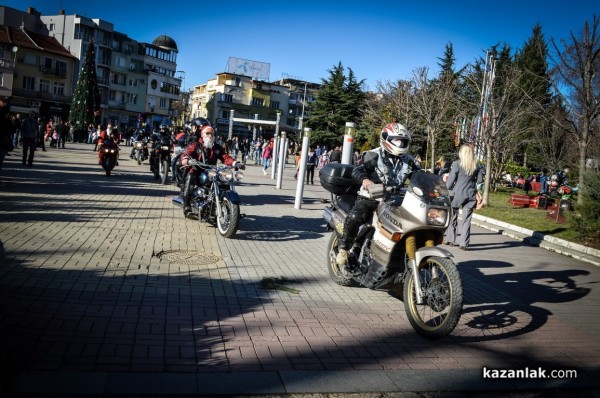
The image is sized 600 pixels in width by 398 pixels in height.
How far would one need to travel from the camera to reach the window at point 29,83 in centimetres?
6244

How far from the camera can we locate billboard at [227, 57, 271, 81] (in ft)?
325

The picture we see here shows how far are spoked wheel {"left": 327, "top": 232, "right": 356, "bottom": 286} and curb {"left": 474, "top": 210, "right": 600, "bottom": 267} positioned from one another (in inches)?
230

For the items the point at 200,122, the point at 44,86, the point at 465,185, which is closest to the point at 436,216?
the point at 465,185

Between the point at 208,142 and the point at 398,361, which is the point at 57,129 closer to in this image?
the point at 208,142

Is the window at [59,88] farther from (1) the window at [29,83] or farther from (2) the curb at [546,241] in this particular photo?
(2) the curb at [546,241]

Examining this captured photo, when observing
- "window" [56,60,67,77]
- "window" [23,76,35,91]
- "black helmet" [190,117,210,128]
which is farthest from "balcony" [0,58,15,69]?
"black helmet" [190,117,210,128]

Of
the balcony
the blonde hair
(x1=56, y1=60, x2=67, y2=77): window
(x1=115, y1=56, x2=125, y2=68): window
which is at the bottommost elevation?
the blonde hair

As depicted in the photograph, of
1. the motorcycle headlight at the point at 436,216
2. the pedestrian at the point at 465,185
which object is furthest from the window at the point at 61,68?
the motorcycle headlight at the point at 436,216

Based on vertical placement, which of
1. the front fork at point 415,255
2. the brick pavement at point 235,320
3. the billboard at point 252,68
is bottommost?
the brick pavement at point 235,320

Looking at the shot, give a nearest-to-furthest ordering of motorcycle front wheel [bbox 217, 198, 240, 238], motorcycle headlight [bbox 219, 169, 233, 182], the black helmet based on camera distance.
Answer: motorcycle front wheel [bbox 217, 198, 240, 238] → motorcycle headlight [bbox 219, 169, 233, 182] → the black helmet

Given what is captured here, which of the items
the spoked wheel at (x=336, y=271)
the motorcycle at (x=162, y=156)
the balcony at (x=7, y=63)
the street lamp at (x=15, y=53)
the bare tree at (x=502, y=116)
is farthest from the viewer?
the street lamp at (x=15, y=53)

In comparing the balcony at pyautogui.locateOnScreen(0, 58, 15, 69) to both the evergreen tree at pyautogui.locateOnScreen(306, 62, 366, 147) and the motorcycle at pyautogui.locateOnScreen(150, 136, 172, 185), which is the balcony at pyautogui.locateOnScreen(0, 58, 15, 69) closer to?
the evergreen tree at pyautogui.locateOnScreen(306, 62, 366, 147)

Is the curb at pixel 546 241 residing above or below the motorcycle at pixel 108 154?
below

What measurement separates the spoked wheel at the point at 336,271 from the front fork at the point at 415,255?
124 centimetres
